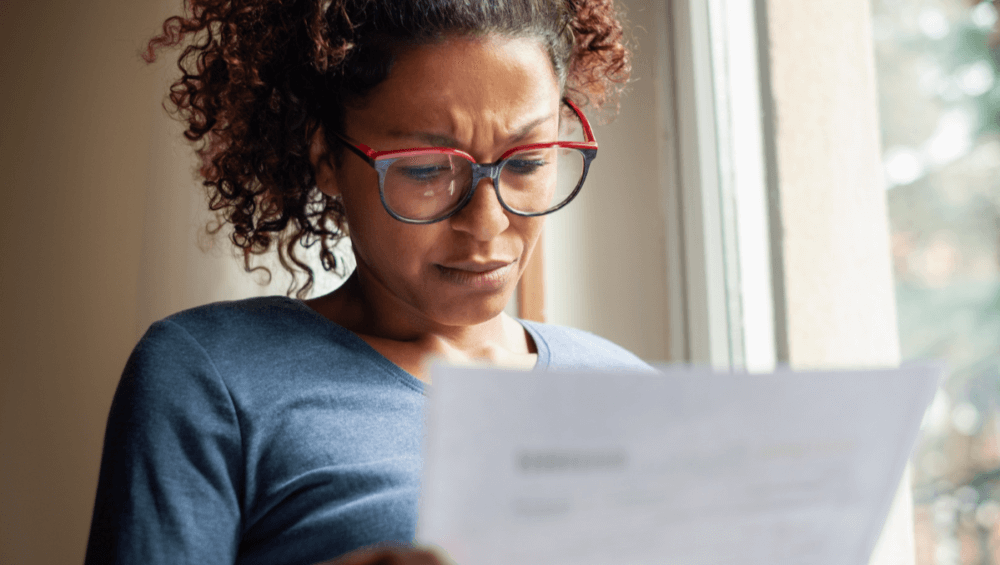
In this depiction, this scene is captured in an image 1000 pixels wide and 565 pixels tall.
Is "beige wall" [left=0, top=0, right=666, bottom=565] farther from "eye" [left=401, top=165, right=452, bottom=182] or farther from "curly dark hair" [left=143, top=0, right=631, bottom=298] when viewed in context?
"eye" [left=401, top=165, right=452, bottom=182]

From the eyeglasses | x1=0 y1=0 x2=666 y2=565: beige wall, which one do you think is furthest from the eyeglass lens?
x1=0 y1=0 x2=666 y2=565: beige wall

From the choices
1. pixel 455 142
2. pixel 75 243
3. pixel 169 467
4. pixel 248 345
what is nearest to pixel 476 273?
pixel 455 142

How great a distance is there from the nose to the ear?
0.18 metres

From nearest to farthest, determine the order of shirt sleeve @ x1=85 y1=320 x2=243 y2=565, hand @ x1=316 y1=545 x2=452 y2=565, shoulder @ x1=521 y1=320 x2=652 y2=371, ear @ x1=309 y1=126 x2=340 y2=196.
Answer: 1. hand @ x1=316 y1=545 x2=452 y2=565
2. shirt sleeve @ x1=85 y1=320 x2=243 y2=565
3. ear @ x1=309 y1=126 x2=340 y2=196
4. shoulder @ x1=521 y1=320 x2=652 y2=371

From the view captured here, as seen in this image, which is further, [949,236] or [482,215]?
[949,236]

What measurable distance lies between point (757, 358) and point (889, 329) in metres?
0.22

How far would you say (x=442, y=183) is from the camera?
2.55 ft

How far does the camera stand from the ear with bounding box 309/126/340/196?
0.86m

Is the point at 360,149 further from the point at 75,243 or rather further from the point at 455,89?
the point at 75,243

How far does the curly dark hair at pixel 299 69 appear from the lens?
2.62 feet

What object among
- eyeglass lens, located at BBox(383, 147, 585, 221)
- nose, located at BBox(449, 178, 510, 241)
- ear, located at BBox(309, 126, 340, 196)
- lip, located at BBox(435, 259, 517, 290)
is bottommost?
lip, located at BBox(435, 259, 517, 290)

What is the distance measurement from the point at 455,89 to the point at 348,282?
0.31m

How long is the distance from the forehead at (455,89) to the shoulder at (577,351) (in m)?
0.34

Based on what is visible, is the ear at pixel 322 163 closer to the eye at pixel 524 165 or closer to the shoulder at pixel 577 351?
the eye at pixel 524 165
